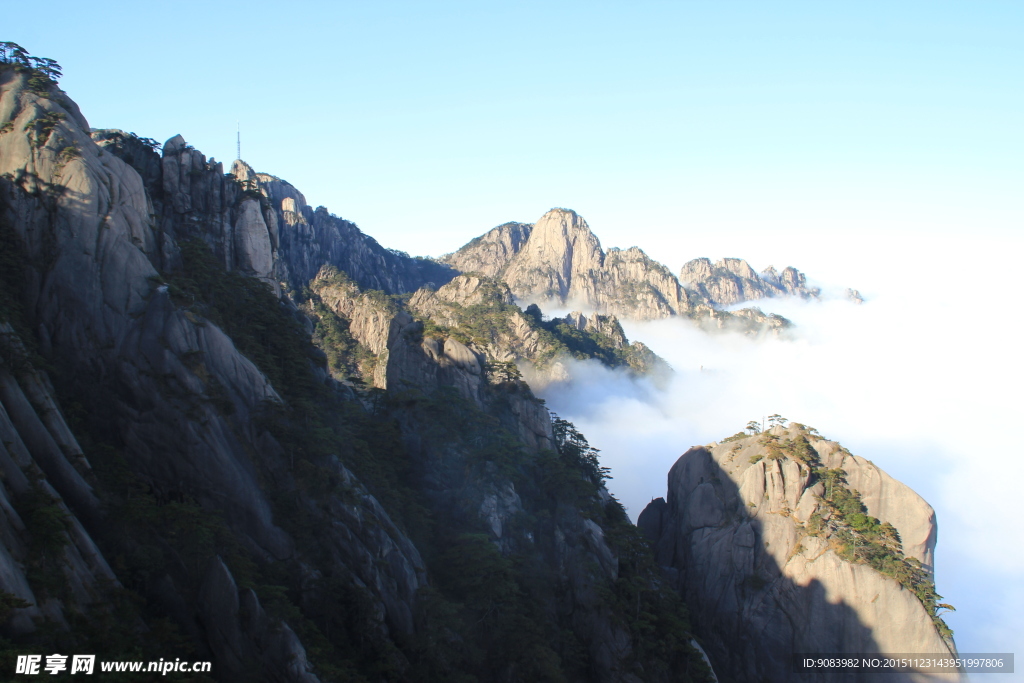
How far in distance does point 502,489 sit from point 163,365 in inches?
922

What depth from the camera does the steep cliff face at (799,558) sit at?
168 ft

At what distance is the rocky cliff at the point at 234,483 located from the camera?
1087 inches

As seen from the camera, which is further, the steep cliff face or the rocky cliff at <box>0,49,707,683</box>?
the steep cliff face

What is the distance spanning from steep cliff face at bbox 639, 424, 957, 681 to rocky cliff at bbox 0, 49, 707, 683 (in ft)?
26.9

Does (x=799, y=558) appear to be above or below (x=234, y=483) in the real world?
below

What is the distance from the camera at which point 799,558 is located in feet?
176

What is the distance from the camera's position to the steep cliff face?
51.2 meters

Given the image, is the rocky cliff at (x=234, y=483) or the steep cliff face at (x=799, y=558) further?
the steep cliff face at (x=799, y=558)

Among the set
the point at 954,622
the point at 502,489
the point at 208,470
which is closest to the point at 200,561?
the point at 208,470

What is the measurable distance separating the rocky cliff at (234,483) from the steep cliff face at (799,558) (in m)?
8.21

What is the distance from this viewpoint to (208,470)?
3319cm

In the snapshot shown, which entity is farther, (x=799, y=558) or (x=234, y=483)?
(x=799, y=558)

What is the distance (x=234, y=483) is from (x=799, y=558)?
40.9 meters

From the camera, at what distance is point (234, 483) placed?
33.6 metres
